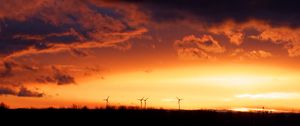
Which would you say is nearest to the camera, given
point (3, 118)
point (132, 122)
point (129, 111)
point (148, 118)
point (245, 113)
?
point (3, 118)

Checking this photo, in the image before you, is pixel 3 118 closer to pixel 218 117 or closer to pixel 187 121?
pixel 187 121

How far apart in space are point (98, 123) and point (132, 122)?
23.3 feet

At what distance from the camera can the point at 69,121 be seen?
11319 cm

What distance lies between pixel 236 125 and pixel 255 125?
504cm

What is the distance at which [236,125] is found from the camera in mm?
124688

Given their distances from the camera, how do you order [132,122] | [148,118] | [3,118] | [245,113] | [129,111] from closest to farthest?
[3,118] < [132,122] < [148,118] < [129,111] < [245,113]

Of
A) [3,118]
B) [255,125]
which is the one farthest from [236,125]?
[3,118]

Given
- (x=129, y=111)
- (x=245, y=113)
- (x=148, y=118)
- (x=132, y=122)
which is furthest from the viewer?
(x=245, y=113)

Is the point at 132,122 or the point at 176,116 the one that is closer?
the point at 132,122

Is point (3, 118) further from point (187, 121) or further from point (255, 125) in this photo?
point (255, 125)

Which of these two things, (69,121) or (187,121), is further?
(187,121)

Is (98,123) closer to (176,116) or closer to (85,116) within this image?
(85,116)

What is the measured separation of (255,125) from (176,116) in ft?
49.7

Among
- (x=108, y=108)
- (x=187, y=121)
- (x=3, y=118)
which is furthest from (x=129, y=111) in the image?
(x=3, y=118)
